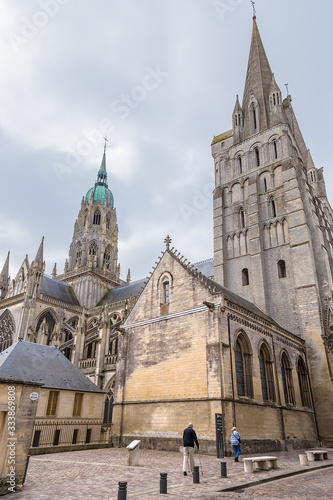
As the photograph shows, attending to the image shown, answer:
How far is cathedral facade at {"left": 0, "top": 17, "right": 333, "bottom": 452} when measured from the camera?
56.1 feet

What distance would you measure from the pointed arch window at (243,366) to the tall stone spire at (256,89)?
2464 cm

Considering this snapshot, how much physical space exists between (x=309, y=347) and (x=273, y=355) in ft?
17.4

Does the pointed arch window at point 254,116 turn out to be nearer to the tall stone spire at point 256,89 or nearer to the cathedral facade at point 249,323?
the tall stone spire at point 256,89

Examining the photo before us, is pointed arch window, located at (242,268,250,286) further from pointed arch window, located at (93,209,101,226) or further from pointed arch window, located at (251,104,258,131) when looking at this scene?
pointed arch window, located at (93,209,101,226)

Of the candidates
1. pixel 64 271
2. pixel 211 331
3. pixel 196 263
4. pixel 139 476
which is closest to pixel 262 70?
pixel 196 263

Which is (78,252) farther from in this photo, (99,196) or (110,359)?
(110,359)

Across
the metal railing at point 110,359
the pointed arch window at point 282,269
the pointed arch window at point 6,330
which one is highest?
the pointed arch window at point 282,269

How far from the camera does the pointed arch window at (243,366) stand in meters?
17.4

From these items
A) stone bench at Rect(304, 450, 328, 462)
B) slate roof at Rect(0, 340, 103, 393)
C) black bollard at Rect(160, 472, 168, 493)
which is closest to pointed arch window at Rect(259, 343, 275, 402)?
stone bench at Rect(304, 450, 328, 462)

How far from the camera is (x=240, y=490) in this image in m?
7.89

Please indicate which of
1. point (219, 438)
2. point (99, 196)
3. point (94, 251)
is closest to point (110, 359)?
point (219, 438)

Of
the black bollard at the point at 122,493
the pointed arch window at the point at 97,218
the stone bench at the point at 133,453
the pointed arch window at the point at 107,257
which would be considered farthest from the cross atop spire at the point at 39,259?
the black bollard at the point at 122,493

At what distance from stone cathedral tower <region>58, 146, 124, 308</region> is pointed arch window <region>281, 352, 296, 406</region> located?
29985 millimetres

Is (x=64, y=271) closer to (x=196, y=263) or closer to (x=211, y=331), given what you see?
(x=196, y=263)
